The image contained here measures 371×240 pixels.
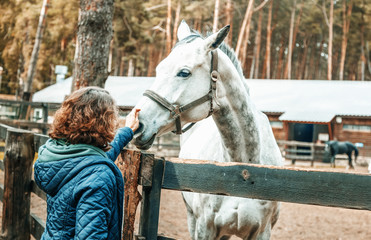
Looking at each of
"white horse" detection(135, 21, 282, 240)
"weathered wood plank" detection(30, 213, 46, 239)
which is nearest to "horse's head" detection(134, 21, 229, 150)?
"white horse" detection(135, 21, 282, 240)

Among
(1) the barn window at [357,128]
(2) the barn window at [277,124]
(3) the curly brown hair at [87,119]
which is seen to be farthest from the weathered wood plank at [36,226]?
(1) the barn window at [357,128]

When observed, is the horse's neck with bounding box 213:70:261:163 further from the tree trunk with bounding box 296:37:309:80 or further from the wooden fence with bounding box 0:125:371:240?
the tree trunk with bounding box 296:37:309:80

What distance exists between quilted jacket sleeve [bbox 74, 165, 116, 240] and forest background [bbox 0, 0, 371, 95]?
1837cm

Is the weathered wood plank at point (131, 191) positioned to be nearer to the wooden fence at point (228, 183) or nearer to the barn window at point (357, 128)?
the wooden fence at point (228, 183)

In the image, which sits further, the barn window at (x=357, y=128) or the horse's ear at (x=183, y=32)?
the barn window at (x=357, y=128)

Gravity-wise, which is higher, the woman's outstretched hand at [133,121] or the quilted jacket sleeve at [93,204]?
the woman's outstretched hand at [133,121]

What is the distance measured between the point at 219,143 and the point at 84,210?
1.73 m

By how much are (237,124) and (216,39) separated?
24.3 inches

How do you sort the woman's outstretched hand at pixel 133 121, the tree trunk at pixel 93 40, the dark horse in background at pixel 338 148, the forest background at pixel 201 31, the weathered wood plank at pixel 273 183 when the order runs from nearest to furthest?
the weathered wood plank at pixel 273 183 → the woman's outstretched hand at pixel 133 121 → the tree trunk at pixel 93 40 → the dark horse in background at pixel 338 148 → the forest background at pixel 201 31

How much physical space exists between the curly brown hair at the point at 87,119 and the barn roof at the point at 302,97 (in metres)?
17.5

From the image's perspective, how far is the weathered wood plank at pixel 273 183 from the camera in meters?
1.71

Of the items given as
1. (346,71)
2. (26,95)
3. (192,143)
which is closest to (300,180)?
(192,143)

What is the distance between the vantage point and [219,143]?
308 cm

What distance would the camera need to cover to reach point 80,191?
1.52 m
